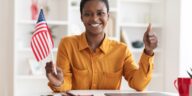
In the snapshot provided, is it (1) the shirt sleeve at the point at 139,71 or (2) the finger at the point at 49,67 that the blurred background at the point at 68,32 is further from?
(2) the finger at the point at 49,67

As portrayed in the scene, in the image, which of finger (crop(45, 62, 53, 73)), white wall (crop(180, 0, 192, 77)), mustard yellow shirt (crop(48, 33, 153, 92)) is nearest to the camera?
finger (crop(45, 62, 53, 73))

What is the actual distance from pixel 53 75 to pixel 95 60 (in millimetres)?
409

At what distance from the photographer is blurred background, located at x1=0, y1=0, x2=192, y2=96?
3967 mm

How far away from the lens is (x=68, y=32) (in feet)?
13.1

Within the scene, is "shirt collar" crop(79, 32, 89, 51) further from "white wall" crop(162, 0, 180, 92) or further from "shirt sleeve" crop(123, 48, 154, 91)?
"white wall" crop(162, 0, 180, 92)

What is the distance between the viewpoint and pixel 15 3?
383 centimetres

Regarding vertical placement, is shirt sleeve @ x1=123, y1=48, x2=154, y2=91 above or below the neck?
below

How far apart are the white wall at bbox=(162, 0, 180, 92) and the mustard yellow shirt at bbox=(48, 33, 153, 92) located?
7.14ft

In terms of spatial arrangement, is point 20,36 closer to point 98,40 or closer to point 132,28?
point 132,28

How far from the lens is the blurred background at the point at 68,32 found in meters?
3.97

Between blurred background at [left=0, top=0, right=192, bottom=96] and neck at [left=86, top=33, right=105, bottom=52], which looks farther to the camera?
blurred background at [left=0, top=0, right=192, bottom=96]

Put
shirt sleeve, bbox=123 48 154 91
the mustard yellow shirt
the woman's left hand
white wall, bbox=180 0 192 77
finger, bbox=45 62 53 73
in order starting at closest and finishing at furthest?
1. finger, bbox=45 62 53 73
2. the woman's left hand
3. shirt sleeve, bbox=123 48 154 91
4. the mustard yellow shirt
5. white wall, bbox=180 0 192 77
